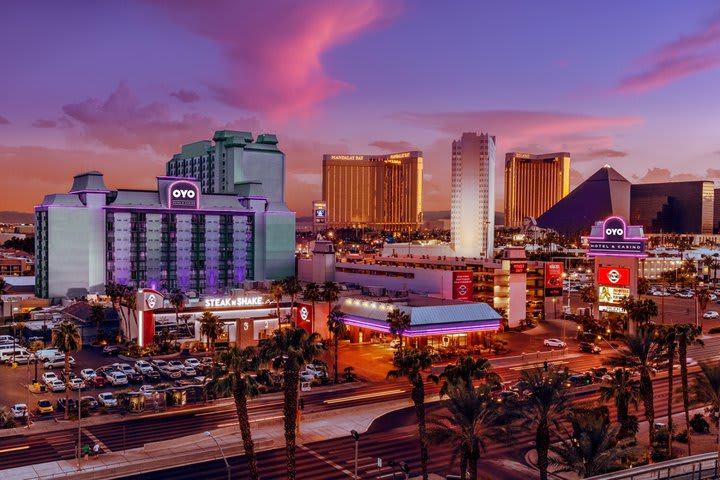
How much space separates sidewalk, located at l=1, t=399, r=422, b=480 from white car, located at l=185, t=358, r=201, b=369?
27203 millimetres

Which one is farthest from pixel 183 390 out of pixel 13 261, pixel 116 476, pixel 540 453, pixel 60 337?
pixel 13 261

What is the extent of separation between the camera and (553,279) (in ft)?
417

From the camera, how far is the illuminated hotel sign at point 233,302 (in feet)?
342

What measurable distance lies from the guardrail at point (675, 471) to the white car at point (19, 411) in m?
51.1

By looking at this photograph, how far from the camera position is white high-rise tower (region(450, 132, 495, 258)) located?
17675cm

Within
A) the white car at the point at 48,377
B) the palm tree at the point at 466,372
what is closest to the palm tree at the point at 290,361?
the palm tree at the point at 466,372

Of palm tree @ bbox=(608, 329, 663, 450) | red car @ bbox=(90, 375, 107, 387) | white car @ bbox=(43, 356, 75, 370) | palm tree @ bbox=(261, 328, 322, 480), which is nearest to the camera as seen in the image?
palm tree @ bbox=(261, 328, 322, 480)

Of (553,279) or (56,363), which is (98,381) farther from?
(553,279)

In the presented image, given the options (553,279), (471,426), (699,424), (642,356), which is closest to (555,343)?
(553,279)

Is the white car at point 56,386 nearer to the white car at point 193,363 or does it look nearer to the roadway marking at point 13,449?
the white car at point 193,363

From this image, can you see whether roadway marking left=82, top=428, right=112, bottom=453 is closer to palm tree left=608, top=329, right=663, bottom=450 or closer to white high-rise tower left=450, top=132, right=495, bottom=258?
palm tree left=608, top=329, right=663, bottom=450

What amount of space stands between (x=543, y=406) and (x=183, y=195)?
394 feet

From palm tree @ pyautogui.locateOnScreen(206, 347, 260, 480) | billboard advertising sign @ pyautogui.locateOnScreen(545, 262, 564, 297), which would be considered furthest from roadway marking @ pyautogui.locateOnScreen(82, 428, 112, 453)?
billboard advertising sign @ pyautogui.locateOnScreen(545, 262, 564, 297)

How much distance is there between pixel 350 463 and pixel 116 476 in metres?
16.8
